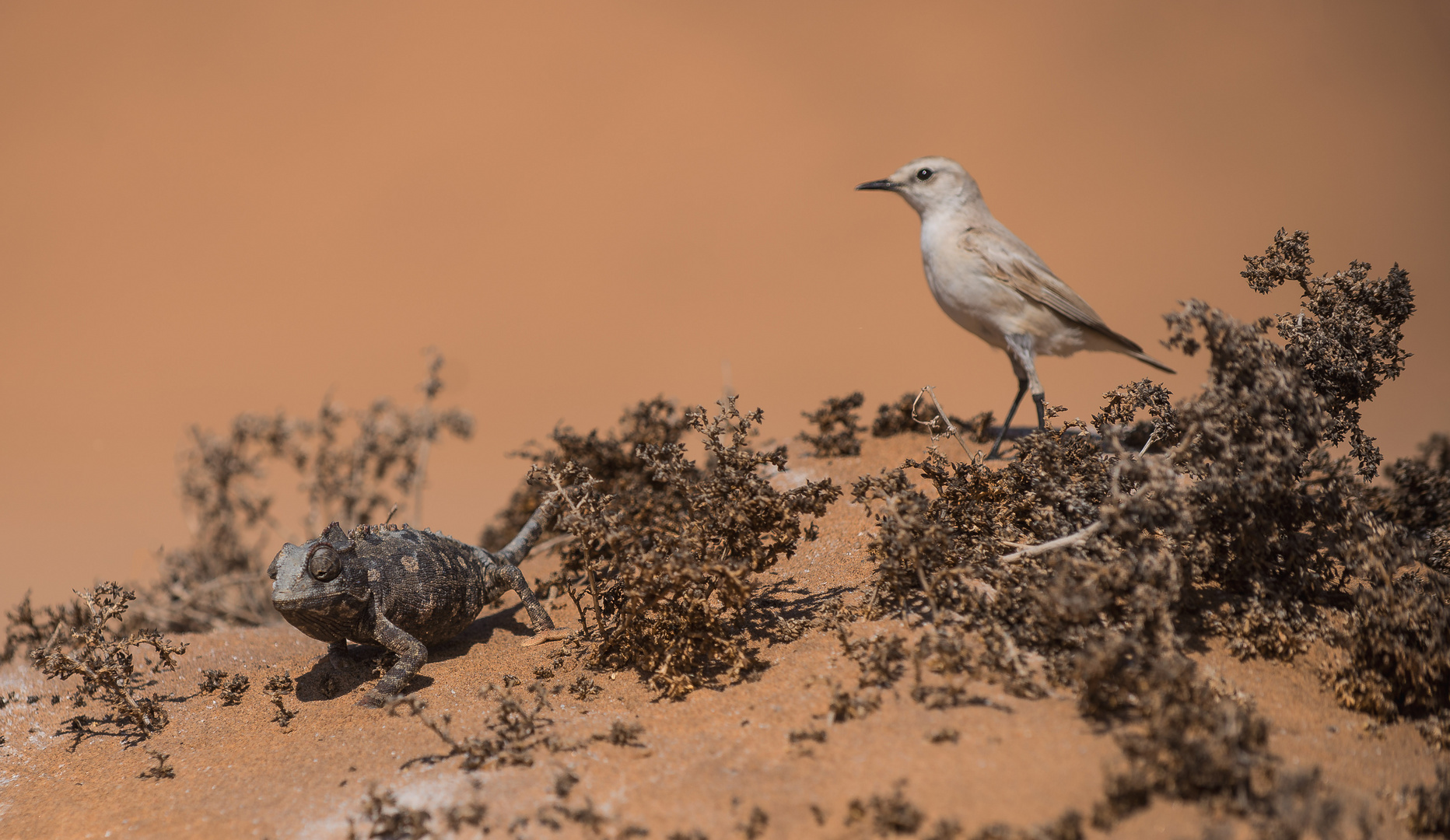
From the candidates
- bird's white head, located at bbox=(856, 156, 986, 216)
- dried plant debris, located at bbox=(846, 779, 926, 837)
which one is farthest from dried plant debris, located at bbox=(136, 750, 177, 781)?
bird's white head, located at bbox=(856, 156, 986, 216)

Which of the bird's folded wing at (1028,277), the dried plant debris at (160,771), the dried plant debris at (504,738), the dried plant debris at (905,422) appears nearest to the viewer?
the dried plant debris at (504,738)

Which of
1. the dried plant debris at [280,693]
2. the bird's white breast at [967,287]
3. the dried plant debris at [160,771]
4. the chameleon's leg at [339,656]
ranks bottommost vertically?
the dried plant debris at [160,771]

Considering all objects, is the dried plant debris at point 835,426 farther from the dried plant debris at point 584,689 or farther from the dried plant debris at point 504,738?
the dried plant debris at point 504,738

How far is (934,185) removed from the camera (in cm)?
656

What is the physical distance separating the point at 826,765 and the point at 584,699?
1419 millimetres

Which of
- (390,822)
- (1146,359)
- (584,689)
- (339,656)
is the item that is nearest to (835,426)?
(1146,359)

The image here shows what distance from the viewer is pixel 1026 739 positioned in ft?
10.6

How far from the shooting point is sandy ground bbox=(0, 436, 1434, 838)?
3.01 m

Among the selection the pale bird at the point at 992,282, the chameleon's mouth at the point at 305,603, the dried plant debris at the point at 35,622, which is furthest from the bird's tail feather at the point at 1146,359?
the dried plant debris at the point at 35,622

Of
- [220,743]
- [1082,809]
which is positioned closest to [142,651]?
[220,743]

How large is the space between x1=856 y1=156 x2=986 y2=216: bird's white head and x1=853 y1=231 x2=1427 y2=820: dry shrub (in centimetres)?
242

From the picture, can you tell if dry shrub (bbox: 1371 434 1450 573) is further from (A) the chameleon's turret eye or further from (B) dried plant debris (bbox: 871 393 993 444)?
(A) the chameleon's turret eye

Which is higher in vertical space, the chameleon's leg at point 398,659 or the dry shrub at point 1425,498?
the dry shrub at point 1425,498

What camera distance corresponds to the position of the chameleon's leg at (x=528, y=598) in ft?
17.8
